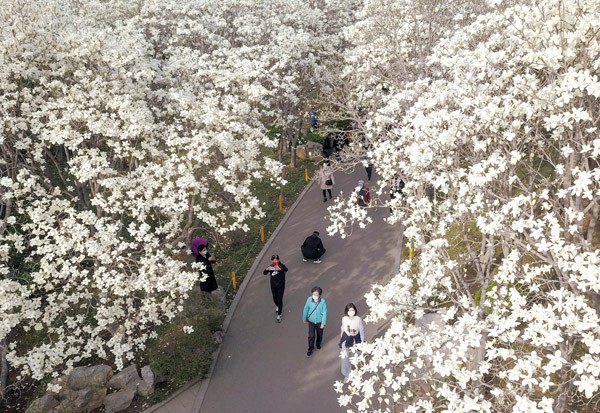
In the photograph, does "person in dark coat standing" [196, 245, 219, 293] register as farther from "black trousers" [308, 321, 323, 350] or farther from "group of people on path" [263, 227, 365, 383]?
"black trousers" [308, 321, 323, 350]

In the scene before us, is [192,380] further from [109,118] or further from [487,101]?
[487,101]

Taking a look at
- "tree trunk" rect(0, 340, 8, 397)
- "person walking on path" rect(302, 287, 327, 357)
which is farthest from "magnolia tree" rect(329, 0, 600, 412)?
"tree trunk" rect(0, 340, 8, 397)

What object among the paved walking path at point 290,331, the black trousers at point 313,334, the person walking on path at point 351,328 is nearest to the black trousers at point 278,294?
the paved walking path at point 290,331

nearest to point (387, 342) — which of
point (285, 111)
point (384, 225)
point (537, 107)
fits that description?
point (537, 107)

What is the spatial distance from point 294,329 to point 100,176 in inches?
→ 264

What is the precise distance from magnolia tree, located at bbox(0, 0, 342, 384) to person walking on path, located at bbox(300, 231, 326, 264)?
2679 millimetres

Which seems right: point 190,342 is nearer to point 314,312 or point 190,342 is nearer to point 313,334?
point 313,334

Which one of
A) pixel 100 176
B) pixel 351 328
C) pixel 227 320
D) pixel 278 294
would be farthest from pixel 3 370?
pixel 351 328

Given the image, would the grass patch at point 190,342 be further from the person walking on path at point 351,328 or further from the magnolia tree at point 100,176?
the person walking on path at point 351,328

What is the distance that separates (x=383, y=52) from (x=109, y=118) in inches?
418

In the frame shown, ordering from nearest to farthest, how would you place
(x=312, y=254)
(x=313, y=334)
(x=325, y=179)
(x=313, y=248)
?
(x=313, y=334) → (x=313, y=248) → (x=312, y=254) → (x=325, y=179)

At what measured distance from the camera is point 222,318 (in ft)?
42.5

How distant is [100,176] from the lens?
12820 millimetres

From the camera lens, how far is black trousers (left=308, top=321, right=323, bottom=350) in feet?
38.5
